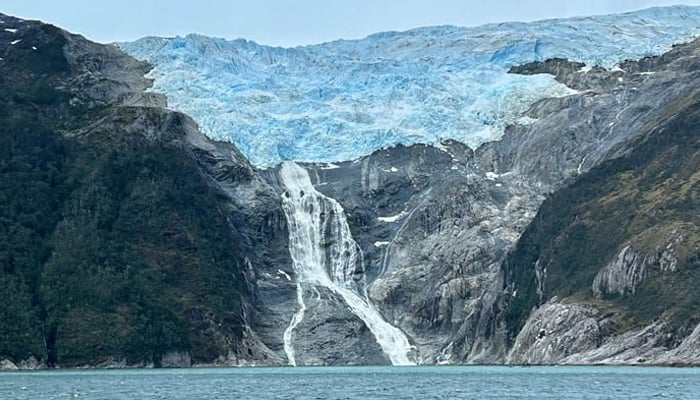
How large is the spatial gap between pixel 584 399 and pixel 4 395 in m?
53.8

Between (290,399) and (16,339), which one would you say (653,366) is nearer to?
(290,399)

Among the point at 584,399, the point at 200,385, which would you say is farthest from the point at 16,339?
the point at 584,399

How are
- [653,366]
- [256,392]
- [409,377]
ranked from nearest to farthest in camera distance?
[256,392]
[409,377]
[653,366]

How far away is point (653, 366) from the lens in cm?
18138

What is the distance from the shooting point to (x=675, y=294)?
190 metres

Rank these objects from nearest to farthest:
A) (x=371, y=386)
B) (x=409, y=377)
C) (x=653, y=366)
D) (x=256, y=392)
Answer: (x=256, y=392) → (x=371, y=386) → (x=409, y=377) → (x=653, y=366)

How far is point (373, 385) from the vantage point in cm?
14425

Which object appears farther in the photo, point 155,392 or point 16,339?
point 16,339

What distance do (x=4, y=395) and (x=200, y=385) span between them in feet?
93.0

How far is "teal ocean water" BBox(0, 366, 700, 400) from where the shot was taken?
120 metres

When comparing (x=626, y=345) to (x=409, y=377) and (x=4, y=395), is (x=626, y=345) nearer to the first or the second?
(x=409, y=377)

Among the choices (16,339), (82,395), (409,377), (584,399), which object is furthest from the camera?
(16,339)

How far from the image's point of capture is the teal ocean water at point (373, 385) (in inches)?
4739

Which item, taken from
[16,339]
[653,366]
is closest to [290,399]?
[653,366]
